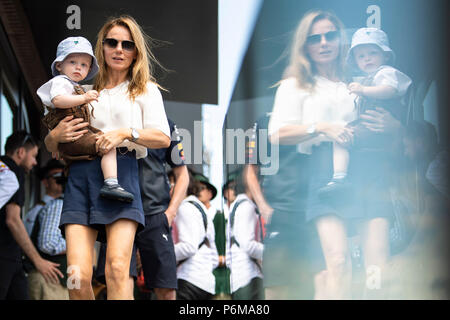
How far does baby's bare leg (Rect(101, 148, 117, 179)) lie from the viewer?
12.4ft

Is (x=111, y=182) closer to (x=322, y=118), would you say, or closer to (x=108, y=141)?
(x=108, y=141)

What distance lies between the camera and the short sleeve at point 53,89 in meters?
3.71

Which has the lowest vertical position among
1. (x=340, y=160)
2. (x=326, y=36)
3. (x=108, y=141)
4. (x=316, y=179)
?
(x=316, y=179)

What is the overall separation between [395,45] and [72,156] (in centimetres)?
201

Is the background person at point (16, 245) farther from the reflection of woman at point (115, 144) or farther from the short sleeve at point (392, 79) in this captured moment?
the short sleeve at point (392, 79)

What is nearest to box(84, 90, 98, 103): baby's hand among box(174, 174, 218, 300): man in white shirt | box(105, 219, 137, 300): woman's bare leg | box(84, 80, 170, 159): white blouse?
box(84, 80, 170, 159): white blouse

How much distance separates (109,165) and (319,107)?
133cm

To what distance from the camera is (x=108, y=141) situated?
12.3ft

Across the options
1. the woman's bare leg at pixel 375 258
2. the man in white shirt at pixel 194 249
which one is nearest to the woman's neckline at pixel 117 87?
the woman's bare leg at pixel 375 258

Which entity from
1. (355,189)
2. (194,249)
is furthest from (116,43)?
(194,249)

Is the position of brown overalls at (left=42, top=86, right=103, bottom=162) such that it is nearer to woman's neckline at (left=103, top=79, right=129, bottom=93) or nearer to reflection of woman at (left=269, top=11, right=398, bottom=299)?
woman's neckline at (left=103, top=79, right=129, bottom=93)

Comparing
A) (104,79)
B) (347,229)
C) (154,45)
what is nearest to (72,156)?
(104,79)

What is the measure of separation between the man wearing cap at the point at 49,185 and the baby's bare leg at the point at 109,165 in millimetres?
2846
